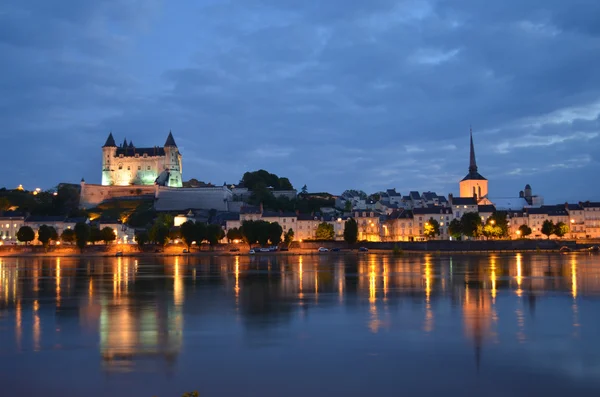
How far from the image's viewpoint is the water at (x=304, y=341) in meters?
11.3

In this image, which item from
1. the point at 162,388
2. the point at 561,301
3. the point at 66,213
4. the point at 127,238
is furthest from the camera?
the point at 66,213

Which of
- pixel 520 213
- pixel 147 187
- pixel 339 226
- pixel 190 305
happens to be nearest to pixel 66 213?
pixel 147 187

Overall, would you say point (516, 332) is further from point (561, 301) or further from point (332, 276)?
point (332, 276)

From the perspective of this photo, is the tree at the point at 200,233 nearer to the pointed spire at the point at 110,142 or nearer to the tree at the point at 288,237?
the tree at the point at 288,237

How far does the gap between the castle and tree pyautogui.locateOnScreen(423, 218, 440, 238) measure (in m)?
54.4

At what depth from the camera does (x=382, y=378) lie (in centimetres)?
1170

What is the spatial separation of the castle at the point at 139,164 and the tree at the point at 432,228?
54.4 meters

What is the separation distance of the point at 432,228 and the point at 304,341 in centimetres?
7124

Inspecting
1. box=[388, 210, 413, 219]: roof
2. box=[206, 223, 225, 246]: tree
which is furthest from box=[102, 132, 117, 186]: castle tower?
box=[388, 210, 413, 219]: roof

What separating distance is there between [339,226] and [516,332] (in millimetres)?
80163

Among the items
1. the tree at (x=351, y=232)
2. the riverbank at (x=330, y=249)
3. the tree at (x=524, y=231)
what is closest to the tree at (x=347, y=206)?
the riverbank at (x=330, y=249)

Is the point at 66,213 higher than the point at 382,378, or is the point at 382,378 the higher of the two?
the point at 66,213

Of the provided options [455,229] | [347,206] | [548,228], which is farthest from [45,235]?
[548,228]

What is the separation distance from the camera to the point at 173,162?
123250 mm
